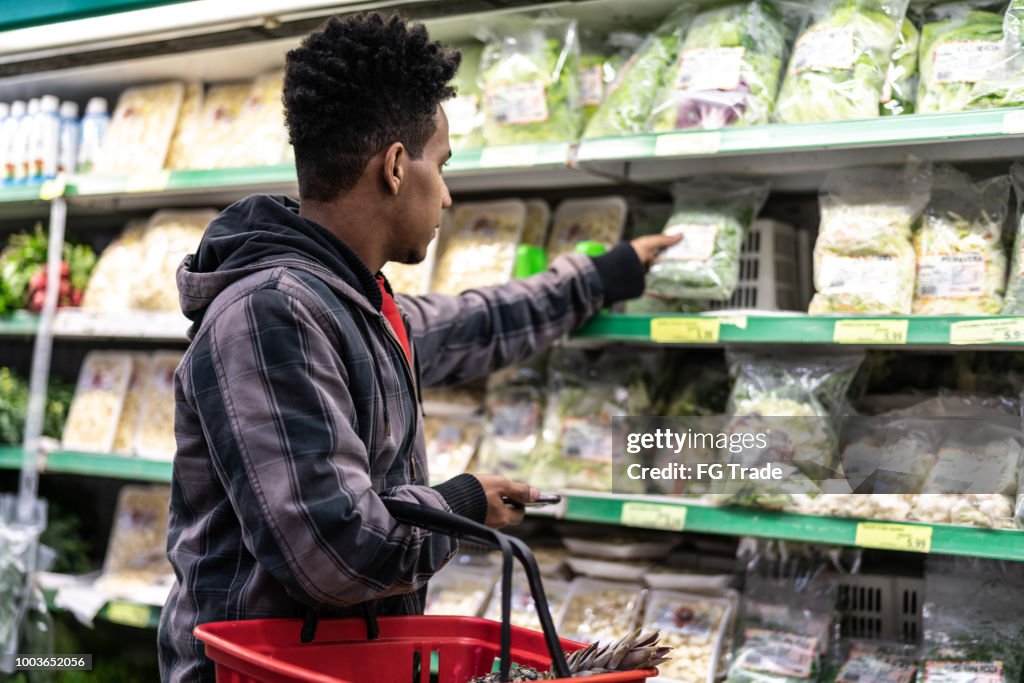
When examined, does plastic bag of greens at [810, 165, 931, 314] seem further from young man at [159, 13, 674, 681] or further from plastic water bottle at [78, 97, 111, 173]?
plastic water bottle at [78, 97, 111, 173]

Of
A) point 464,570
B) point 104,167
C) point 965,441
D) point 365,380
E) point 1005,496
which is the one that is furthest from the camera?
point 104,167

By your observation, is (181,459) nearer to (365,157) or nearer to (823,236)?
(365,157)

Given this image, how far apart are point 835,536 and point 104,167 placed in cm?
263

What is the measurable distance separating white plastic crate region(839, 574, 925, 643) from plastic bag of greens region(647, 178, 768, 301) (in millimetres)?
801

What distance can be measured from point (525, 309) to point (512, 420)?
0.43 m

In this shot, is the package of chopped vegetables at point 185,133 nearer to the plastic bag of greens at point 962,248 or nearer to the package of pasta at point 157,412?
the package of pasta at point 157,412

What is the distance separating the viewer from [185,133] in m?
Answer: 3.43

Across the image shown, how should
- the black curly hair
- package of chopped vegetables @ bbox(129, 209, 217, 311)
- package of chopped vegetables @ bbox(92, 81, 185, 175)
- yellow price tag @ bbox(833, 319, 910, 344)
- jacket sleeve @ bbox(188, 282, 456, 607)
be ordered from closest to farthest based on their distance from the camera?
jacket sleeve @ bbox(188, 282, 456, 607), the black curly hair, yellow price tag @ bbox(833, 319, 910, 344), package of chopped vegetables @ bbox(129, 209, 217, 311), package of chopped vegetables @ bbox(92, 81, 185, 175)

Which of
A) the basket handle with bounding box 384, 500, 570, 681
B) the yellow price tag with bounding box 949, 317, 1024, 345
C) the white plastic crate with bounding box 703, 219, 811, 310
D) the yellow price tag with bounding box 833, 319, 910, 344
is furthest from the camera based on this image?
the white plastic crate with bounding box 703, 219, 811, 310

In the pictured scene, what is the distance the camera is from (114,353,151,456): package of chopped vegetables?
3.40m

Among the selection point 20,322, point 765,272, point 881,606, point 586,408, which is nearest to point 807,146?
point 765,272

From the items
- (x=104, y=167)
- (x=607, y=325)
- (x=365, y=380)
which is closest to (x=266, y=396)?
Result: (x=365, y=380)

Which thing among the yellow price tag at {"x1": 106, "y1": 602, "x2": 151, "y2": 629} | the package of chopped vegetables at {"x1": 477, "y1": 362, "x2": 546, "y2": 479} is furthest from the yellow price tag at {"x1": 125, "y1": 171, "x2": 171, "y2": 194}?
the yellow price tag at {"x1": 106, "y1": 602, "x2": 151, "y2": 629}

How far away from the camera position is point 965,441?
225cm
